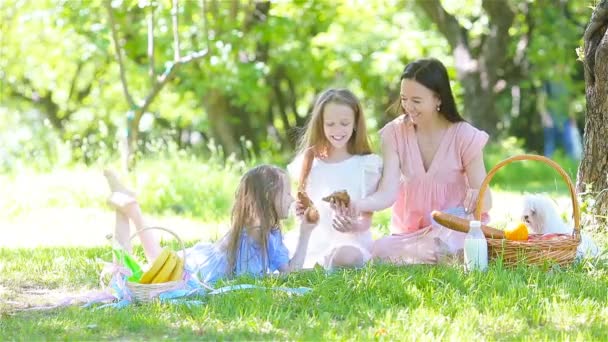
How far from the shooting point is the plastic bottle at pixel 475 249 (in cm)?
466

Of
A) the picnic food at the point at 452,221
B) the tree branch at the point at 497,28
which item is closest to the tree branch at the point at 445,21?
the tree branch at the point at 497,28

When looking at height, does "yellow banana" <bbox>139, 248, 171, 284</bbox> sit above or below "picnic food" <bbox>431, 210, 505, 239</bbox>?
below

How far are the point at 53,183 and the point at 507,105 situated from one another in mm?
13515

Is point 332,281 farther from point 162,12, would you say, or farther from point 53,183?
point 162,12

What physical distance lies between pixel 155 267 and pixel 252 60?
1220 cm

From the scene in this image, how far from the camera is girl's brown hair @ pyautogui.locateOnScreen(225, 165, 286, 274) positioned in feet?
16.2

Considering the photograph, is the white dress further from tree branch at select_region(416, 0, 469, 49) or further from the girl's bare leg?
tree branch at select_region(416, 0, 469, 49)

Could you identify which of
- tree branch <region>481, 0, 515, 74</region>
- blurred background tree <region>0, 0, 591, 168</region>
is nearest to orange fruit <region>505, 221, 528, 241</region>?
blurred background tree <region>0, 0, 591, 168</region>

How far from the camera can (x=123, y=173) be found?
379 inches

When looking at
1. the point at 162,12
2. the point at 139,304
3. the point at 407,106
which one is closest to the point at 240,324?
the point at 139,304

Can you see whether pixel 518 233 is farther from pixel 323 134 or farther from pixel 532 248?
pixel 323 134

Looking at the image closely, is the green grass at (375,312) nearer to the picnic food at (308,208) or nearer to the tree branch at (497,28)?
the picnic food at (308,208)

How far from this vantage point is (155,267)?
4.40 meters

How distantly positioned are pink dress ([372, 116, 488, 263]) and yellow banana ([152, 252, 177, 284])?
1.31 metres
